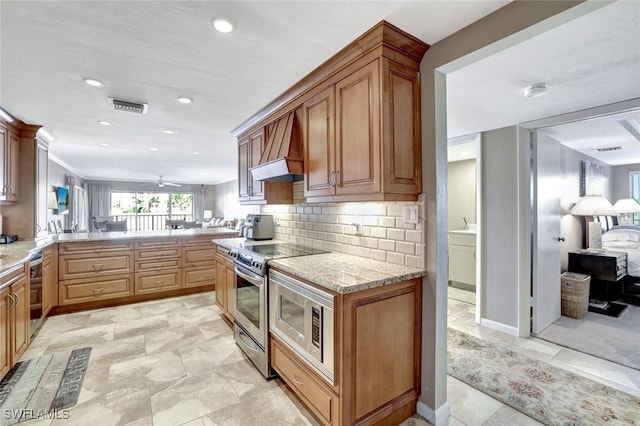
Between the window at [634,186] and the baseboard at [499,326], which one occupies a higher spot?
the window at [634,186]

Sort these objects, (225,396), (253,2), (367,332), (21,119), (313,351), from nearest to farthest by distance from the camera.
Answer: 1. (253,2)
2. (367,332)
3. (313,351)
4. (225,396)
5. (21,119)

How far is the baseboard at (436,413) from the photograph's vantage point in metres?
1.83

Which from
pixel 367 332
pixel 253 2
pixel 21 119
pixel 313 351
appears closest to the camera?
pixel 253 2

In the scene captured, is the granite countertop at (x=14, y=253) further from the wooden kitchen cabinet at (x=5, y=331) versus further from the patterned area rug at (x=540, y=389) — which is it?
the patterned area rug at (x=540, y=389)

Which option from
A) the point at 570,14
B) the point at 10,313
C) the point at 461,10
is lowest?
the point at 10,313

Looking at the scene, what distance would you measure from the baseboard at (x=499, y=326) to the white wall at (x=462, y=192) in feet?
7.04

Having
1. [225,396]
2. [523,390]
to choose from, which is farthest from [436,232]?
[225,396]

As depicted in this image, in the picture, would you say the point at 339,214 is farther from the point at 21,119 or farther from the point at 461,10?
the point at 21,119

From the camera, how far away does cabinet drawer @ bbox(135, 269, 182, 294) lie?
417 centimetres

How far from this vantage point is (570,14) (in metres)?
1.30

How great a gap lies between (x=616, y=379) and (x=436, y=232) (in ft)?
6.79

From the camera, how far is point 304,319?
1.84 meters

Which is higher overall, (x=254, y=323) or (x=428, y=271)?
(x=428, y=271)

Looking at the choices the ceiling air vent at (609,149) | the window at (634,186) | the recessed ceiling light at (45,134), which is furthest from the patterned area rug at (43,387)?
the window at (634,186)
